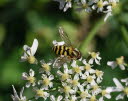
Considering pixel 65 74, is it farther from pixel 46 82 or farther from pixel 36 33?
pixel 36 33

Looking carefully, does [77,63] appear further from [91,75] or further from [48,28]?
[48,28]

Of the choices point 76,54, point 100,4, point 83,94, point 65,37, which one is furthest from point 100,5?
point 83,94

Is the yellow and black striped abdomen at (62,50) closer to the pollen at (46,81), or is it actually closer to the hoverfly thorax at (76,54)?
the hoverfly thorax at (76,54)

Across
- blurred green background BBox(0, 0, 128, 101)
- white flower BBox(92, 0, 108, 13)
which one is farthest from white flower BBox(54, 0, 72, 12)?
blurred green background BBox(0, 0, 128, 101)

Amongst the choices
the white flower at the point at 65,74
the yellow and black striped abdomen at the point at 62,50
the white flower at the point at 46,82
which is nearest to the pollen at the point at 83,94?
the white flower at the point at 65,74

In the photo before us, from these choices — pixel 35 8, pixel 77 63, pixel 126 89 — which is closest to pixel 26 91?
pixel 35 8

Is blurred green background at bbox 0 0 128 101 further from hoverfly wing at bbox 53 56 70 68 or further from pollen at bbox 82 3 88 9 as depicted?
hoverfly wing at bbox 53 56 70 68
